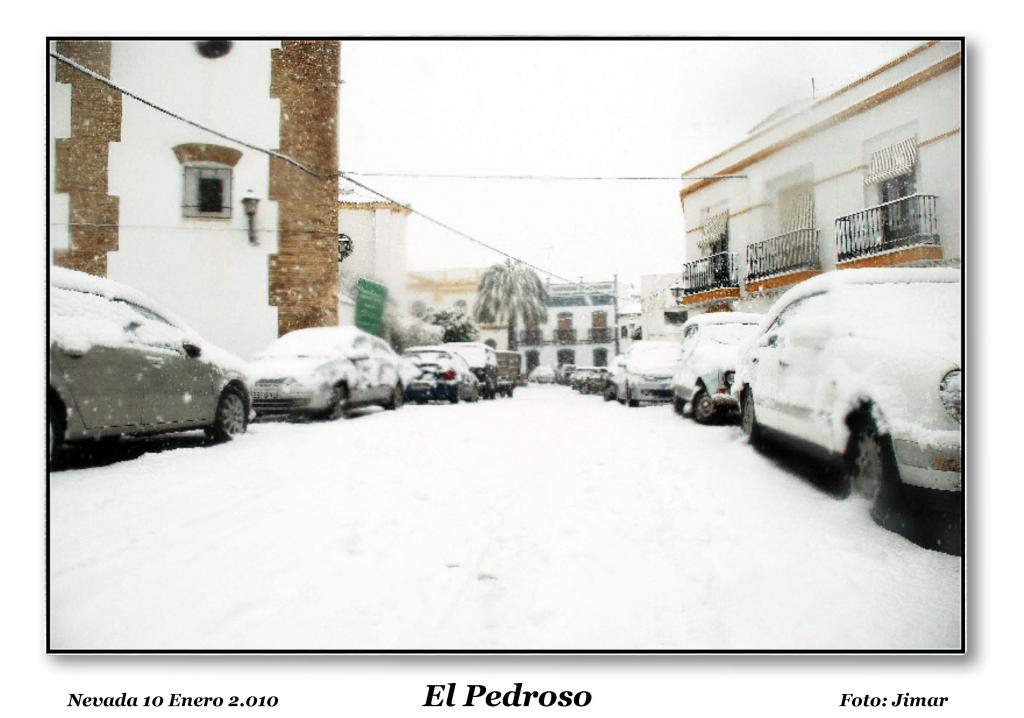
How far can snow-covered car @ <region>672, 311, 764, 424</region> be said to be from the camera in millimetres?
3393

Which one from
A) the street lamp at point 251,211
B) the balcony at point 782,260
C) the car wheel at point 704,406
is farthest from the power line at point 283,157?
the car wheel at point 704,406

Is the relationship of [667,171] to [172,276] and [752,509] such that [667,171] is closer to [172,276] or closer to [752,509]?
[752,509]

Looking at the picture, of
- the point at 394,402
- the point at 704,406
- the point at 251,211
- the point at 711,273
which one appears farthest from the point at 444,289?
the point at 394,402

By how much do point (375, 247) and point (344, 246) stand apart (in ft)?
0.52

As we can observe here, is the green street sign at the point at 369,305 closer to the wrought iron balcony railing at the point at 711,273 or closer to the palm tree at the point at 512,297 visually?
the palm tree at the point at 512,297

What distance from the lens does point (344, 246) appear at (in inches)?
126

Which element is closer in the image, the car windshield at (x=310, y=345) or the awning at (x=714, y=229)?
the awning at (x=714, y=229)

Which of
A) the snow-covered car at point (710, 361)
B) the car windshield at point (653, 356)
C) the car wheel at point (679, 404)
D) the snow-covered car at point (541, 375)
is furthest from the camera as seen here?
the car wheel at point (679, 404)

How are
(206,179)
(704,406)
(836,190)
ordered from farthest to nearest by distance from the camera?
1. (704,406)
2. (206,179)
3. (836,190)

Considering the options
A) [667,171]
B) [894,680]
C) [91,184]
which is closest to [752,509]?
[894,680]

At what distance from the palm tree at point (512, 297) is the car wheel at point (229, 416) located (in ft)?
5.94

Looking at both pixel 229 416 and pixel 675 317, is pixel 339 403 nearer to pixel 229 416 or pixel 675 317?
pixel 229 416

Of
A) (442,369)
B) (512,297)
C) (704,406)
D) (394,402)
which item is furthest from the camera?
(394,402)

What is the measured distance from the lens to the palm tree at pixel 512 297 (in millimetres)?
3139
